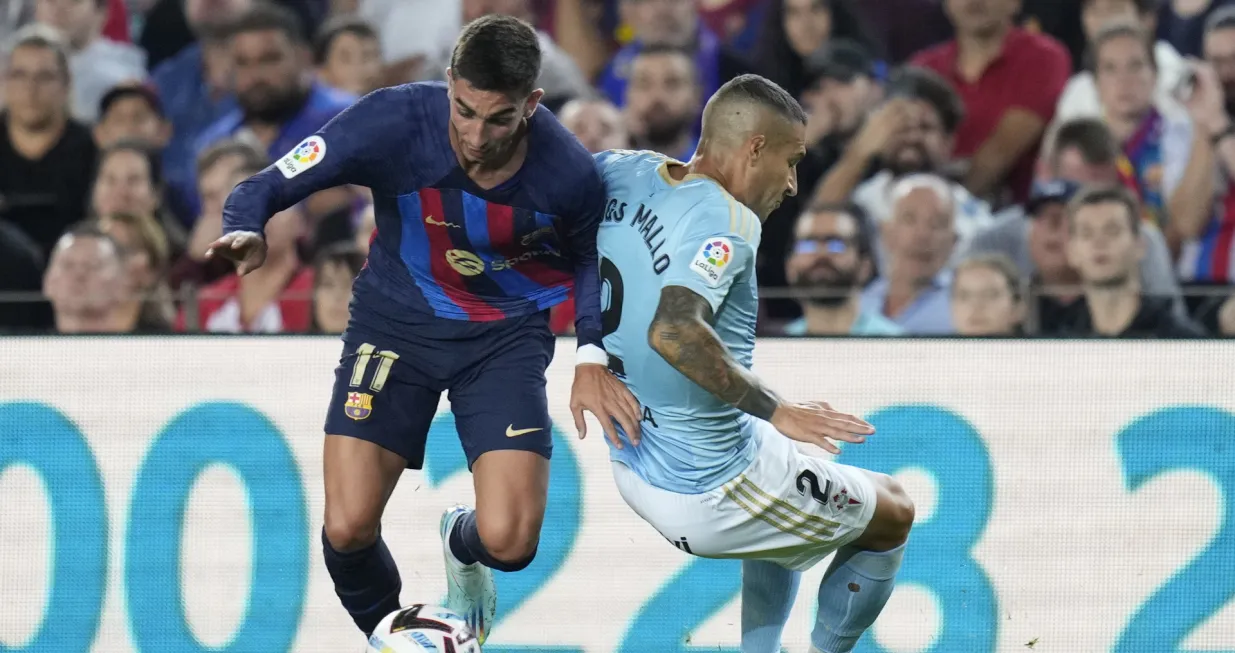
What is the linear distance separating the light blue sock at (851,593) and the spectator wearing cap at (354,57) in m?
4.93

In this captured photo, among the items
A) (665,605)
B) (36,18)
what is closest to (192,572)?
(665,605)

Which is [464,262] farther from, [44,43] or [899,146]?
[44,43]

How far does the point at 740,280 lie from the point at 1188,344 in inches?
83.4

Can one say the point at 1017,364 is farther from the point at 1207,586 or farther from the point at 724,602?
the point at 724,602

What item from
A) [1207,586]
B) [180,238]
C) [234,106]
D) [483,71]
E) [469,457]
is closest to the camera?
[483,71]

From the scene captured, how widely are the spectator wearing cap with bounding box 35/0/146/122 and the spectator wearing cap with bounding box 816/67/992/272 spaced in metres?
4.24

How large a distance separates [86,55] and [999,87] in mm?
5326

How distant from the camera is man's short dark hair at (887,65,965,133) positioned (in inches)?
311

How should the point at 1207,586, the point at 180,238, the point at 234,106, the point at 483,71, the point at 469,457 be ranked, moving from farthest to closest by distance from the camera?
the point at 234,106 → the point at 180,238 → the point at 1207,586 → the point at 469,457 → the point at 483,71

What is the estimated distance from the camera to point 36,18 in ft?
29.7

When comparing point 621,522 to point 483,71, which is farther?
point 621,522

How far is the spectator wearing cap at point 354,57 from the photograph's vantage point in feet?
28.4

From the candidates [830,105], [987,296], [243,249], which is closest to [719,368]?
[243,249]

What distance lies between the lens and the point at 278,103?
28.0 ft
